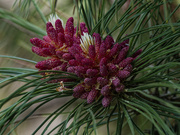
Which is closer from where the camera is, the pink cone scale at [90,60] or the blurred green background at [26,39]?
the pink cone scale at [90,60]

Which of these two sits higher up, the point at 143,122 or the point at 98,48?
the point at 98,48

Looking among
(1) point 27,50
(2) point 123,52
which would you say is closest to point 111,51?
(2) point 123,52

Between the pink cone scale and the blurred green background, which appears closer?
the pink cone scale

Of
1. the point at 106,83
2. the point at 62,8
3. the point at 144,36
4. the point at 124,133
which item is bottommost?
the point at 124,133

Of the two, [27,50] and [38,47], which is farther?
[27,50]

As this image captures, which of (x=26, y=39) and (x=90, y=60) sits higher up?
(x=26, y=39)

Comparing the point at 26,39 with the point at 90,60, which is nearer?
the point at 90,60

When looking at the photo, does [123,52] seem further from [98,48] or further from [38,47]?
[38,47]
